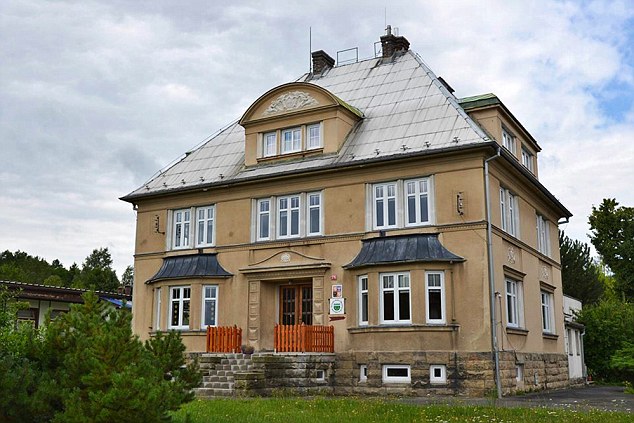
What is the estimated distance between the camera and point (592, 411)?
585 inches

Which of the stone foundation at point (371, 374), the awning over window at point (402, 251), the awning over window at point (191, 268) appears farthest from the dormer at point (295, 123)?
the stone foundation at point (371, 374)

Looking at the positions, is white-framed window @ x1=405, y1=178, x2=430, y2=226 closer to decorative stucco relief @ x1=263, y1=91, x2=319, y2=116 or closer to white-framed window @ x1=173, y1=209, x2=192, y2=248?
decorative stucco relief @ x1=263, y1=91, x2=319, y2=116

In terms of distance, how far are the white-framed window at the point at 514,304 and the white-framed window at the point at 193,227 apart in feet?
33.8

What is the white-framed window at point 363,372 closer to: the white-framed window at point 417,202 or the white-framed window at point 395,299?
the white-framed window at point 395,299

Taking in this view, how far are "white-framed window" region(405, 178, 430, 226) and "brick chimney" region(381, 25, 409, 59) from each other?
27.7 ft

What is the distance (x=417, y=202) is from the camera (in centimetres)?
2202

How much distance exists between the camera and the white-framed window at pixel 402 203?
2189 cm

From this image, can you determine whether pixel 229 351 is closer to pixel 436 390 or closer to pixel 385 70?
pixel 436 390

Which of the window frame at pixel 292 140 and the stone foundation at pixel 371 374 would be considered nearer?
the stone foundation at pixel 371 374

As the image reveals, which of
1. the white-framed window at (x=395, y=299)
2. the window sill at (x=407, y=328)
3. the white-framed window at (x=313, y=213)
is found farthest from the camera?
the white-framed window at (x=313, y=213)

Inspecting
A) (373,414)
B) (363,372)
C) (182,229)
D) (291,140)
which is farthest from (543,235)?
(373,414)

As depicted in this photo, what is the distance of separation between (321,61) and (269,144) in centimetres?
670

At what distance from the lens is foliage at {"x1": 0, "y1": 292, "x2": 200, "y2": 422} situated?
842cm

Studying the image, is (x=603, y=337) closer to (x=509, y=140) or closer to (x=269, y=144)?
(x=509, y=140)
